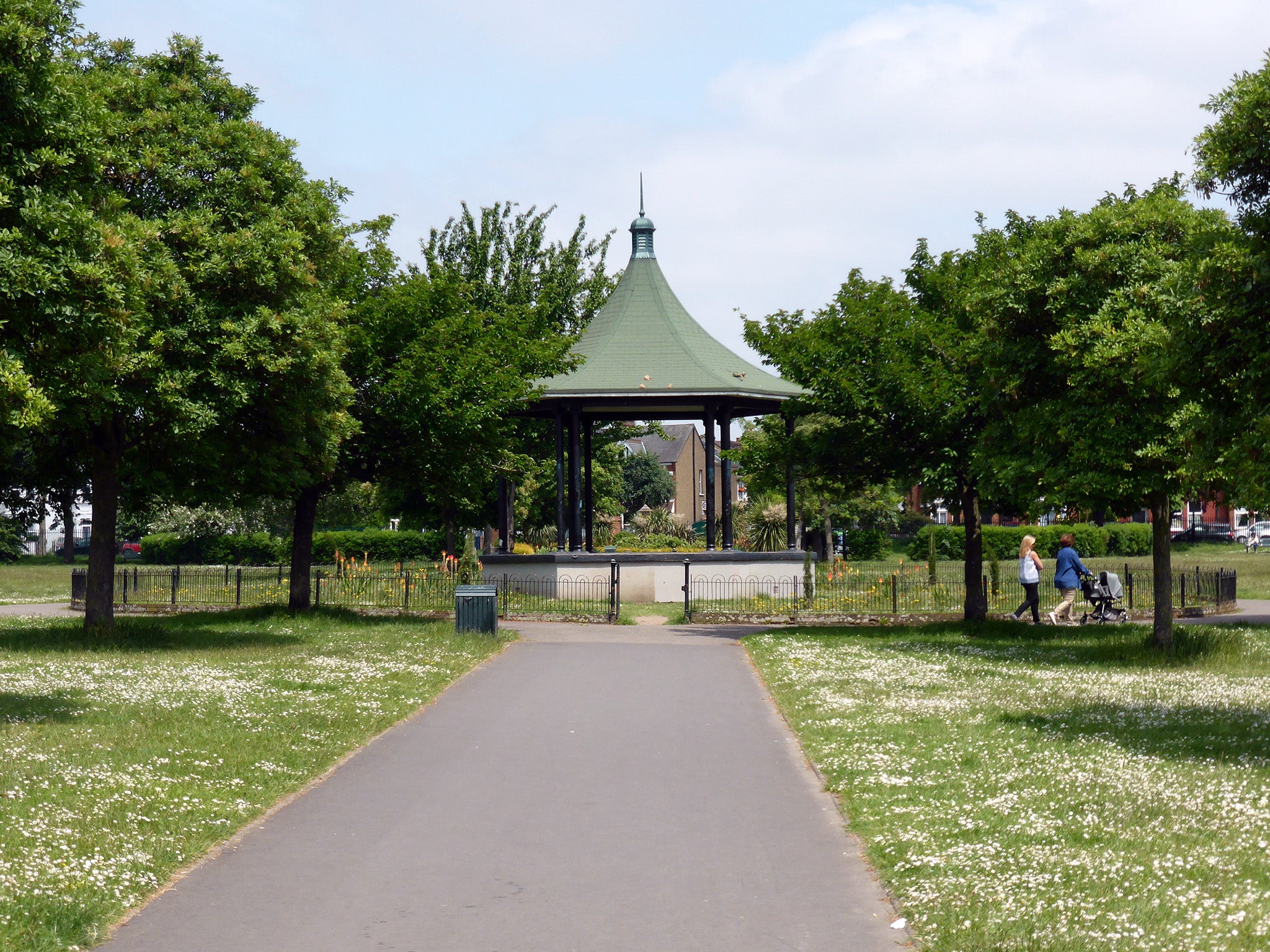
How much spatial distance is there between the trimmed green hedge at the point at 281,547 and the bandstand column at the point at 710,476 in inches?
981

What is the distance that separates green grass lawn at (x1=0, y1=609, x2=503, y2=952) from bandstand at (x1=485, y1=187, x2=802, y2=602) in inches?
368

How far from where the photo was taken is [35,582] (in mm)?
45594

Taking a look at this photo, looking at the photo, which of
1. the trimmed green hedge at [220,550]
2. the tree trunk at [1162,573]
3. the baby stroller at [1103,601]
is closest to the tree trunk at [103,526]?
the tree trunk at [1162,573]

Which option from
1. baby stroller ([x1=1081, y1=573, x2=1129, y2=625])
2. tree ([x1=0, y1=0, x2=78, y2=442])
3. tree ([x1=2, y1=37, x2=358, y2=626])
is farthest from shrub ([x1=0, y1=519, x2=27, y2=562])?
tree ([x1=0, y1=0, x2=78, y2=442])

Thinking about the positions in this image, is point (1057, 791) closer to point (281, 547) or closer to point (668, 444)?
point (281, 547)

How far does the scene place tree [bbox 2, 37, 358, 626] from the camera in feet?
59.1

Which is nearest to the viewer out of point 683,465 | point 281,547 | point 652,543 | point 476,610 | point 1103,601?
point 476,610

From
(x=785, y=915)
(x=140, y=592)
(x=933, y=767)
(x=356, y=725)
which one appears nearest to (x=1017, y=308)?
(x=933, y=767)

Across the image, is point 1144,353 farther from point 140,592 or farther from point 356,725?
point 140,592

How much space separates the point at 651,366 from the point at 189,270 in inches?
577

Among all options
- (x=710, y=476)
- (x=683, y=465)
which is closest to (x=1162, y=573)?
(x=710, y=476)

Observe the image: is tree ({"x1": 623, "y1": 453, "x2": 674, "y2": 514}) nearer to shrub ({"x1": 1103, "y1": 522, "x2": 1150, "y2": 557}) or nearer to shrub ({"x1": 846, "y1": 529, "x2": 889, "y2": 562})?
shrub ({"x1": 846, "y1": 529, "x2": 889, "y2": 562})

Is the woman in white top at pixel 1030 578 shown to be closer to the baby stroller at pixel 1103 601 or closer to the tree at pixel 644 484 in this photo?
the baby stroller at pixel 1103 601

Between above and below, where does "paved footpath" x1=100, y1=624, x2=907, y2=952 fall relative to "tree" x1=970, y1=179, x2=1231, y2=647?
below
